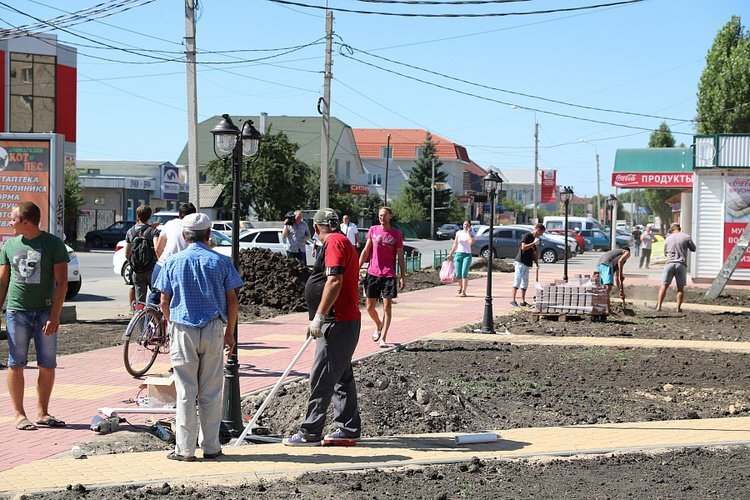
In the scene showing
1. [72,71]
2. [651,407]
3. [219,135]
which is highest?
[72,71]

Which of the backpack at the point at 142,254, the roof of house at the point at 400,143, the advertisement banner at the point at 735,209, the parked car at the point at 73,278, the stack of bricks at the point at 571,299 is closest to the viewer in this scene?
the backpack at the point at 142,254

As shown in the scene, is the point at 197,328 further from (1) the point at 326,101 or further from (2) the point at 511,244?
(2) the point at 511,244

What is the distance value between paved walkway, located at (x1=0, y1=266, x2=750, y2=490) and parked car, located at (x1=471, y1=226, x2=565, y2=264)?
24.5 metres

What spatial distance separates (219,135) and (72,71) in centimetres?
4314

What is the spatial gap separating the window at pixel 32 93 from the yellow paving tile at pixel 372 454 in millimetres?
42704

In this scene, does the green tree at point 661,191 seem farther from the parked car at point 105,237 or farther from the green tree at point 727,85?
the parked car at point 105,237

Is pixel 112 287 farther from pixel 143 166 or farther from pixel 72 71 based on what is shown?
pixel 143 166

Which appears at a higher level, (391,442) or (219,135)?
(219,135)

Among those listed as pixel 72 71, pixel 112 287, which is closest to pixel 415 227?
pixel 72 71

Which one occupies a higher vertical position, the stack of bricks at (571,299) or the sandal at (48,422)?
the stack of bricks at (571,299)

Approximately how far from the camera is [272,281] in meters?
19.2

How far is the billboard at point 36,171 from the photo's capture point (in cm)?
1573

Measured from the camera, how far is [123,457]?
23.0 feet

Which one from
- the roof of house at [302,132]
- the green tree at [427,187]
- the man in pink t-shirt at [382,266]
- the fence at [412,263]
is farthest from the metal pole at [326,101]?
the green tree at [427,187]
